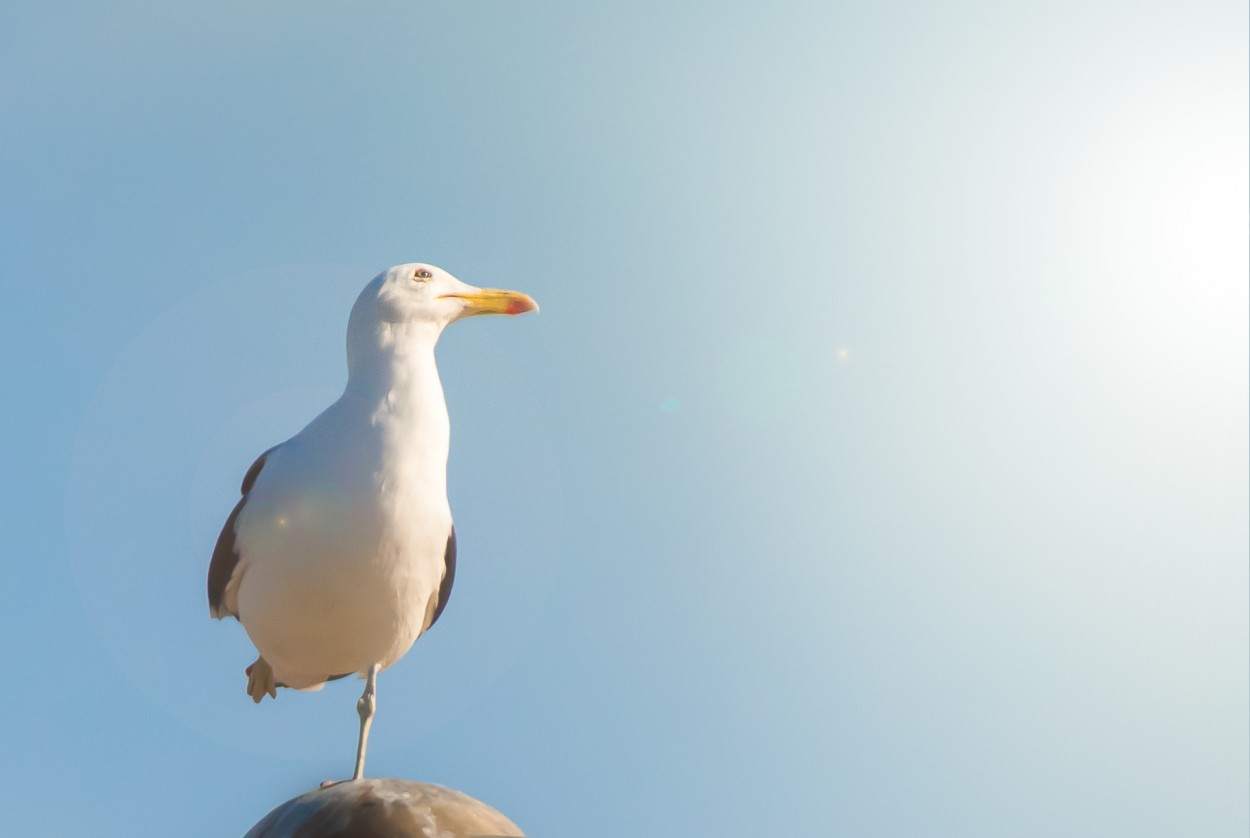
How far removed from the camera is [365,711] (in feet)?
22.6

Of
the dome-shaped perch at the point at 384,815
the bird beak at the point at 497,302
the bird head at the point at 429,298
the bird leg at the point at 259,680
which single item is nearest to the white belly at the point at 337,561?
the bird leg at the point at 259,680

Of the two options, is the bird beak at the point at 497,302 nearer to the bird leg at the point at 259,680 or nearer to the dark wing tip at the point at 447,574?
the dark wing tip at the point at 447,574

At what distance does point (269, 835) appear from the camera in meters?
5.34

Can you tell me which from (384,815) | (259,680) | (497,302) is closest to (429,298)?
(497,302)

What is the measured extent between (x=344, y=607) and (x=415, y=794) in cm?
152

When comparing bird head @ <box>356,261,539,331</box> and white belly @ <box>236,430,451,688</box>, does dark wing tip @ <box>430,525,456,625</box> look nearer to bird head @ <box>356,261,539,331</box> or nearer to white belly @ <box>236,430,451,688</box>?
white belly @ <box>236,430,451,688</box>

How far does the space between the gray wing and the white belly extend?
12 centimetres

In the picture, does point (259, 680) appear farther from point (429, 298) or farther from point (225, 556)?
point (429, 298)

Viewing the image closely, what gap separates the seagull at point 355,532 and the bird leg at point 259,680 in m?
0.23

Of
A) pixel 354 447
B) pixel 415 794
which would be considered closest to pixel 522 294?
pixel 354 447

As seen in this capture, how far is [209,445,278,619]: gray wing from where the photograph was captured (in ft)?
23.1

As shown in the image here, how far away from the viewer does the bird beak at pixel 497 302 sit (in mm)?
8281

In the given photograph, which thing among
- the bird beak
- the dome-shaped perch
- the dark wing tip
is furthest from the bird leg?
the bird beak

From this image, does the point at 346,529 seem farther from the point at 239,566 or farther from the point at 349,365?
the point at 349,365
